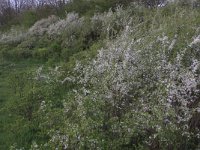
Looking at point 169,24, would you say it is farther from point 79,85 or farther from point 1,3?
point 1,3

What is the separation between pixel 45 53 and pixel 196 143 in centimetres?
1198

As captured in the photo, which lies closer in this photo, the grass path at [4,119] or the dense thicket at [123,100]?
the dense thicket at [123,100]

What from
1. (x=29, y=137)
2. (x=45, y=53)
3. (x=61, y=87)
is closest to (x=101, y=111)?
(x=29, y=137)

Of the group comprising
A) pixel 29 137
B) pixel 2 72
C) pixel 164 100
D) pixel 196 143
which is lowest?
pixel 2 72

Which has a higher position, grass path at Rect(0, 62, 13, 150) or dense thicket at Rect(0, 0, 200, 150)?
dense thicket at Rect(0, 0, 200, 150)

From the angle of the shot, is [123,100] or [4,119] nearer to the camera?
[123,100]

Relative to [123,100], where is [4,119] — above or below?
below

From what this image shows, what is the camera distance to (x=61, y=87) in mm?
9703

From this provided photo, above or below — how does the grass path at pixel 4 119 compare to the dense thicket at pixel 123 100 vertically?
below

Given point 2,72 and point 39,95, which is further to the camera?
point 2,72

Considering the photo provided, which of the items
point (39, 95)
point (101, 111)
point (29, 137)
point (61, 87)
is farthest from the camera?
point (61, 87)

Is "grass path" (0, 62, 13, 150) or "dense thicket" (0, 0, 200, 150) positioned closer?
"dense thicket" (0, 0, 200, 150)

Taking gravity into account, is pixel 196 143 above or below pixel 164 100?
below

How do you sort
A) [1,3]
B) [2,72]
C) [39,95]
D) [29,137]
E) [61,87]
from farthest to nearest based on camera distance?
[1,3]
[2,72]
[61,87]
[39,95]
[29,137]
